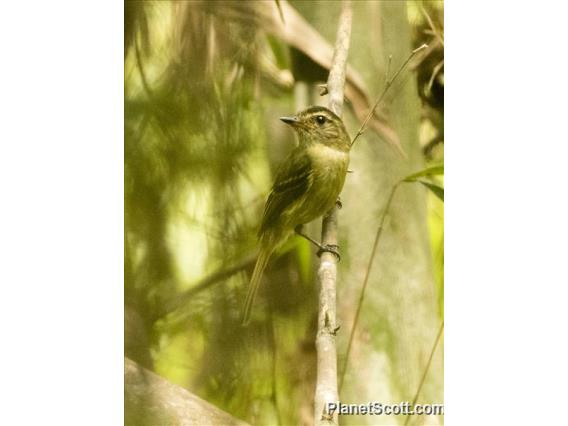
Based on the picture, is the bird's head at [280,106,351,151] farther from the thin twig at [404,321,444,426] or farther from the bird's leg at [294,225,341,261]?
the thin twig at [404,321,444,426]

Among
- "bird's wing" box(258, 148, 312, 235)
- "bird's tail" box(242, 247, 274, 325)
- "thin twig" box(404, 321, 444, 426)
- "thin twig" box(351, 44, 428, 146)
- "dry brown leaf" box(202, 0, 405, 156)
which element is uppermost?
"dry brown leaf" box(202, 0, 405, 156)

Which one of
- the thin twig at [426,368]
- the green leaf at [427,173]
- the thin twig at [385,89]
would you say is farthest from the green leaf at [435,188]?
the thin twig at [426,368]

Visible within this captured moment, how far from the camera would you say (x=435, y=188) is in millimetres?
2039

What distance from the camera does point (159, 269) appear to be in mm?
2006

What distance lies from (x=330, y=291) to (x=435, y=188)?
34cm

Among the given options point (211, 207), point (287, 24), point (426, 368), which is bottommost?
point (426, 368)

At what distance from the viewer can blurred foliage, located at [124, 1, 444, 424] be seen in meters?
1.99

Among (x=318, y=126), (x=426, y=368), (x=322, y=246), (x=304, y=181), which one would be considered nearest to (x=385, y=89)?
(x=318, y=126)

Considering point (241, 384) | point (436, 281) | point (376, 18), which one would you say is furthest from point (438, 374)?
point (376, 18)

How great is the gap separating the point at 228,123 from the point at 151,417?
68 centimetres

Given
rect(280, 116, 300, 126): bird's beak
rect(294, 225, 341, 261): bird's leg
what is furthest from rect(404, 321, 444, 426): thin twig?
rect(280, 116, 300, 126): bird's beak

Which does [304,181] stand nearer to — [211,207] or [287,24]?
[211,207]

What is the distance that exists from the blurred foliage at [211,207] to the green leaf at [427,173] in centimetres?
29

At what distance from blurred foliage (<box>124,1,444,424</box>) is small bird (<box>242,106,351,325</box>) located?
23mm
